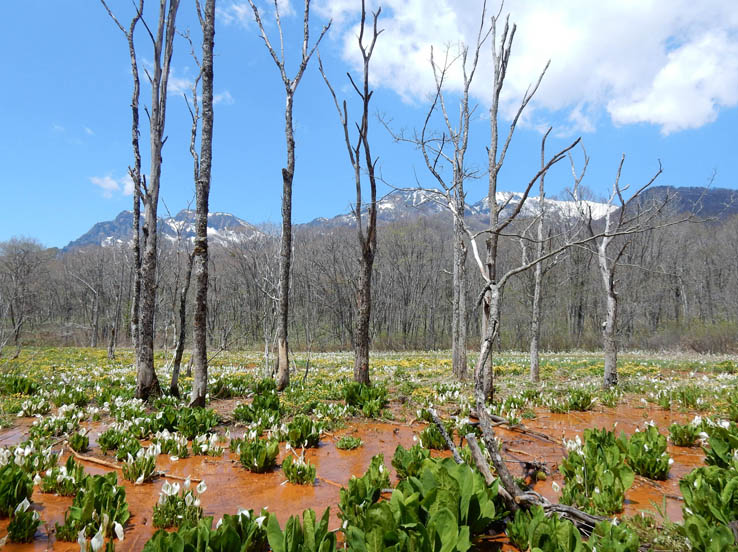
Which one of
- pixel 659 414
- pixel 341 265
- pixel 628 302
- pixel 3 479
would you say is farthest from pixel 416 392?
pixel 628 302

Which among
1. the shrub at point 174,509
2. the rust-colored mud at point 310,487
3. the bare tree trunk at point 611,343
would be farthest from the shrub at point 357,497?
the bare tree trunk at point 611,343

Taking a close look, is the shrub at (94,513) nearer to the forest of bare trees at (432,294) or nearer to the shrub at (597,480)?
the shrub at (597,480)

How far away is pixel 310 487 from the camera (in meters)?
4.41

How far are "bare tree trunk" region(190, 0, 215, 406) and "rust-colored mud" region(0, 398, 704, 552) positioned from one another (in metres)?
1.71

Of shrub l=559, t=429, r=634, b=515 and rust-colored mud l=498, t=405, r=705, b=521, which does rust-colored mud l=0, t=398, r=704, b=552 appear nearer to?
rust-colored mud l=498, t=405, r=705, b=521

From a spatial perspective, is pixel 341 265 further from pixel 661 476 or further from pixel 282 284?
pixel 661 476

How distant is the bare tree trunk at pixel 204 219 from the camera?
730 centimetres

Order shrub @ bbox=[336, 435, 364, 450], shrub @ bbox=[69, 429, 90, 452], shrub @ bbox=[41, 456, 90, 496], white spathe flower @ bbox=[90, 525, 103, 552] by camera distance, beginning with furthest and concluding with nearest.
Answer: shrub @ bbox=[336, 435, 364, 450] < shrub @ bbox=[69, 429, 90, 452] < shrub @ bbox=[41, 456, 90, 496] < white spathe flower @ bbox=[90, 525, 103, 552]

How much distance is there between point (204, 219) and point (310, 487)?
214 inches

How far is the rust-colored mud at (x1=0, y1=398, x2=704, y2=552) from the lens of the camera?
3.46 m

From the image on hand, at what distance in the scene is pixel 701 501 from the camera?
303 centimetres

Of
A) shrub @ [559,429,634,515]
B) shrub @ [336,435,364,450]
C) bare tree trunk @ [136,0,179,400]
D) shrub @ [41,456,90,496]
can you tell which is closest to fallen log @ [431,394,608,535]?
shrub @ [559,429,634,515]

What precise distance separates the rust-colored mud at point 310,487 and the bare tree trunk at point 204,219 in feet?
5.63

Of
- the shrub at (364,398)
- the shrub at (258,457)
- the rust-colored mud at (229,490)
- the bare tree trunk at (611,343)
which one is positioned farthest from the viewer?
the bare tree trunk at (611,343)
